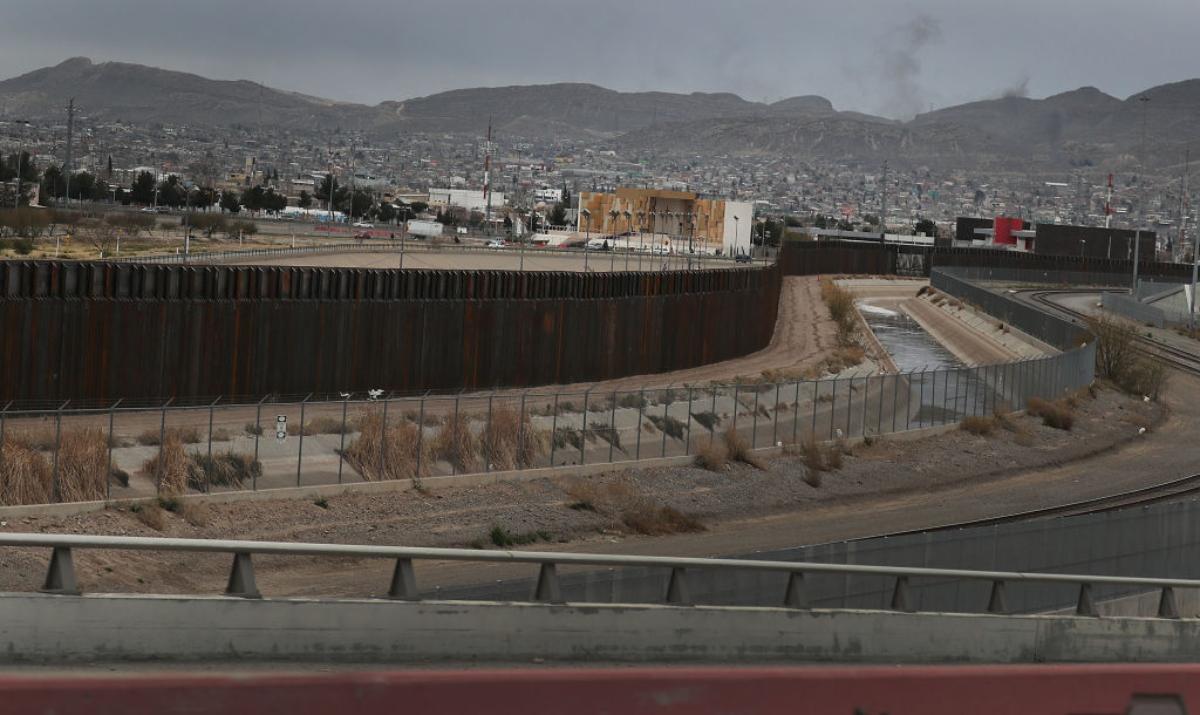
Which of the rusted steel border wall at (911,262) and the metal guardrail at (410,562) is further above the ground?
the rusted steel border wall at (911,262)

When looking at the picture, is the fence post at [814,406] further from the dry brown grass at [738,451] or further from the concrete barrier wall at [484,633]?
the concrete barrier wall at [484,633]

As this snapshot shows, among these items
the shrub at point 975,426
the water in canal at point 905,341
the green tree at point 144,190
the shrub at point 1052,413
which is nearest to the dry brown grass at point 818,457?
the shrub at point 975,426

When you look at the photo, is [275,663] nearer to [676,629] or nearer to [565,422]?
[676,629]

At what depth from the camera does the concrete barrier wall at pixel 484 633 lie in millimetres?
8961

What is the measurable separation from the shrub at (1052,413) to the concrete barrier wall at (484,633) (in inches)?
1615

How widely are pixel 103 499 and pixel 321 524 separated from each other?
3.88 metres

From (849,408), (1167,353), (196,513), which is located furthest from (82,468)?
(1167,353)

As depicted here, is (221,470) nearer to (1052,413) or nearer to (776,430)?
(776,430)

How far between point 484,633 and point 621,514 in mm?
23406

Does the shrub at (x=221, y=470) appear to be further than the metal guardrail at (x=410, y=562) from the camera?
Yes

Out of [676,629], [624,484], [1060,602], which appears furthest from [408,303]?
[676,629]

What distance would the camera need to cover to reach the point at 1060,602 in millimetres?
20422

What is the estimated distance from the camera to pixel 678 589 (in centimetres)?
1148

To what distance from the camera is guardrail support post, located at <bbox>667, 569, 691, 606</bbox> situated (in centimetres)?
1143
